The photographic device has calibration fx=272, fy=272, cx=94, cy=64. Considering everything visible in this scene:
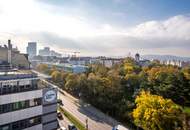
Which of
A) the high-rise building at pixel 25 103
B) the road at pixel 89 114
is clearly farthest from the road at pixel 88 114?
the high-rise building at pixel 25 103

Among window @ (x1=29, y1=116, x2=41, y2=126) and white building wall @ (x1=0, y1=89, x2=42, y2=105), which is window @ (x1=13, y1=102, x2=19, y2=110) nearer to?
white building wall @ (x1=0, y1=89, x2=42, y2=105)

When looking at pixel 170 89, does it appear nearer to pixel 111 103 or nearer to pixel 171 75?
pixel 171 75

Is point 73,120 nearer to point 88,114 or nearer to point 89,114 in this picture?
point 88,114

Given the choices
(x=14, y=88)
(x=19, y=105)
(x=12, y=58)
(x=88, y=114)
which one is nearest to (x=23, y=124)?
(x=19, y=105)

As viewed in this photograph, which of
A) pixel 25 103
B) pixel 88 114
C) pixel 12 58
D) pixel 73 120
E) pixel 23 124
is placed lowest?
pixel 73 120

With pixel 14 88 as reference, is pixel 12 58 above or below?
above

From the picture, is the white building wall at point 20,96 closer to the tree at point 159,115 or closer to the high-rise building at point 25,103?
the high-rise building at point 25,103
